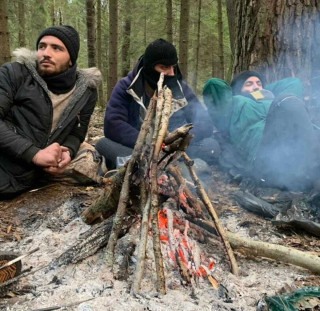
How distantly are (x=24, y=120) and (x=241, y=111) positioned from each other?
238 cm

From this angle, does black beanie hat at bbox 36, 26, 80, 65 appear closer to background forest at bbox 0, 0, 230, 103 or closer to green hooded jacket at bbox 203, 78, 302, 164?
green hooded jacket at bbox 203, 78, 302, 164

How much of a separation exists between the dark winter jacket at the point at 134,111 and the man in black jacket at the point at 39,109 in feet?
1.40

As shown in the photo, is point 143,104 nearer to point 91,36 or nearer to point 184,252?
point 184,252

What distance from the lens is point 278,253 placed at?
2264 millimetres

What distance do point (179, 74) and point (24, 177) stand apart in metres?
2.04

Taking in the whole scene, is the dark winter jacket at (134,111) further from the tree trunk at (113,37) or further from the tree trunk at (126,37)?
the tree trunk at (126,37)

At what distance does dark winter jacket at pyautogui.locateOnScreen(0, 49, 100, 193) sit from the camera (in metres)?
3.25

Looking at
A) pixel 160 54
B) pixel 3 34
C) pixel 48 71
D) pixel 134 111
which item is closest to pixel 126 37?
pixel 3 34

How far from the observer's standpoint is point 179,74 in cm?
408

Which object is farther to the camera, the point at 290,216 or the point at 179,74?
the point at 179,74

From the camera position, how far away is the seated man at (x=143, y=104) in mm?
3770

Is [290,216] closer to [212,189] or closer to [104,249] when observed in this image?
[212,189]

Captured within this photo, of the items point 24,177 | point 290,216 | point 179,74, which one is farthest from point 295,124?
point 24,177

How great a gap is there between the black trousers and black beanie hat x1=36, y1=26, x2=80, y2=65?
82.0 inches
